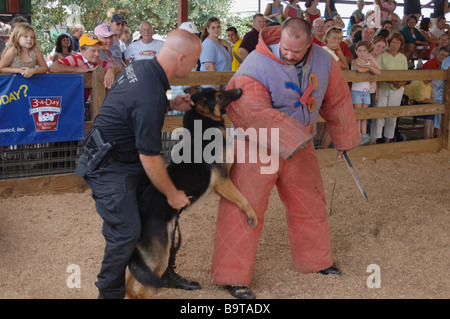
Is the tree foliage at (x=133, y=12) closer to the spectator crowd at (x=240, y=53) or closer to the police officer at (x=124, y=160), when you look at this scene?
the spectator crowd at (x=240, y=53)

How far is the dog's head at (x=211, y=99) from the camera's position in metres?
3.49

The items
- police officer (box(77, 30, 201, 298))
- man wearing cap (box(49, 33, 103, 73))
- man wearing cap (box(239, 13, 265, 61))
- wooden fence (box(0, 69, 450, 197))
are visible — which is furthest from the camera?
man wearing cap (box(239, 13, 265, 61))

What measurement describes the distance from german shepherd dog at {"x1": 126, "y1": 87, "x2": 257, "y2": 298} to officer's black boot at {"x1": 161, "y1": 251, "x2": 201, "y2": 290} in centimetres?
20

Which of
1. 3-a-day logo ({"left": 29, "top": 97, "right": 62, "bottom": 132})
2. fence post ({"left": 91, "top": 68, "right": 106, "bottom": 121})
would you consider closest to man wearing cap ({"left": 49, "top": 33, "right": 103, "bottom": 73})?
fence post ({"left": 91, "top": 68, "right": 106, "bottom": 121})

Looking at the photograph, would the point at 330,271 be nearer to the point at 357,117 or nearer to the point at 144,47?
the point at 357,117

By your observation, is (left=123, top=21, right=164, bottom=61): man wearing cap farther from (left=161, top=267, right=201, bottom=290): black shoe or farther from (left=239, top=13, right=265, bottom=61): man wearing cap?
(left=161, top=267, right=201, bottom=290): black shoe

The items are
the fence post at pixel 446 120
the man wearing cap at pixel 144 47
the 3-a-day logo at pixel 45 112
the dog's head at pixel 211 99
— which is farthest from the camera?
the fence post at pixel 446 120

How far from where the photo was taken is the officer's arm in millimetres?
2957

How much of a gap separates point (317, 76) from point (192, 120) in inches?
40.8

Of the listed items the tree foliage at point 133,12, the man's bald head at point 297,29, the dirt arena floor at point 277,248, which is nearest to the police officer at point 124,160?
the dirt arena floor at point 277,248

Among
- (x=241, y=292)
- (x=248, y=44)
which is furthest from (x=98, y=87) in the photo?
(x=241, y=292)

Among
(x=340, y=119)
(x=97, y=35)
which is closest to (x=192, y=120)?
(x=340, y=119)

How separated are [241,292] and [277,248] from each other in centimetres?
106

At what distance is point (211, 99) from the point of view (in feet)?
11.5
